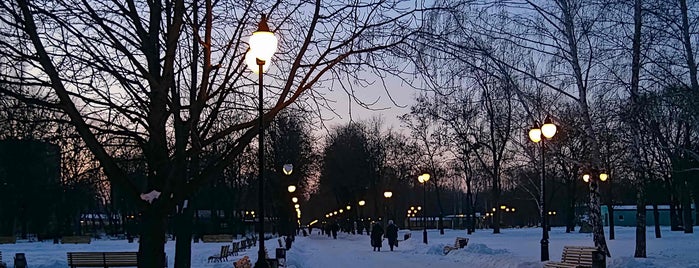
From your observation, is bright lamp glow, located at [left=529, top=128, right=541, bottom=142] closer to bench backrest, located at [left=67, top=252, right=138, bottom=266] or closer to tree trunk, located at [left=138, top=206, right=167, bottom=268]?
bench backrest, located at [left=67, top=252, right=138, bottom=266]

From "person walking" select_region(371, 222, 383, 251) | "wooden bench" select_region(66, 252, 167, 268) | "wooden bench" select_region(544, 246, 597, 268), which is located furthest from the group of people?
"wooden bench" select_region(544, 246, 597, 268)

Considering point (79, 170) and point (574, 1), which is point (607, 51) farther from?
point (79, 170)

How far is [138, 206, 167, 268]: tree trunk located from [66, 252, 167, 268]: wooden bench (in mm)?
13258

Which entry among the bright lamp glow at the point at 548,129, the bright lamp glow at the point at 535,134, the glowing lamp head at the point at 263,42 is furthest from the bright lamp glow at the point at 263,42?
the bright lamp glow at the point at 535,134

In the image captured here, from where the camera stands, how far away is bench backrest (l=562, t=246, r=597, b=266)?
65.8 feet

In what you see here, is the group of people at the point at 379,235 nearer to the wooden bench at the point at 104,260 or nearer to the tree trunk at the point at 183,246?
the wooden bench at the point at 104,260

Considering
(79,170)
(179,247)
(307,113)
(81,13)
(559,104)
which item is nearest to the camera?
(81,13)

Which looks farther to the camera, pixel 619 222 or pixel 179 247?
pixel 619 222

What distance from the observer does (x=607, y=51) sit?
766 inches

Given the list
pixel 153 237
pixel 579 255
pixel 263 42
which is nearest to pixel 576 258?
pixel 579 255

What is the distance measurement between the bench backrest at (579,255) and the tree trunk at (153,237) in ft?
37.0

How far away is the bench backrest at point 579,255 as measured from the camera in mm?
20062

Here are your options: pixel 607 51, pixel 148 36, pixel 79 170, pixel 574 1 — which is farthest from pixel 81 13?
pixel 574 1

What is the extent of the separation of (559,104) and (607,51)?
27.3 ft
